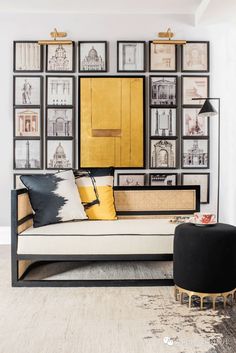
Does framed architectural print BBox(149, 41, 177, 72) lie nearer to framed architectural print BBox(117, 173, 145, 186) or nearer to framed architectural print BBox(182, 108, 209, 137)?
framed architectural print BBox(182, 108, 209, 137)

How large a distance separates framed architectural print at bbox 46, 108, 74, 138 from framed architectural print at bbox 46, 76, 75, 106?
0.08 metres

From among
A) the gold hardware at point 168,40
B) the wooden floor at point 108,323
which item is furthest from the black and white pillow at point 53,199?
the gold hardware at point 168,40

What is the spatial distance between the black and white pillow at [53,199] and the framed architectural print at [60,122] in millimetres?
1380

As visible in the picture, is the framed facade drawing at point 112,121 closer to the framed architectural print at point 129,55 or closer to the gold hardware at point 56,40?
the framed architectural print at point 129,55

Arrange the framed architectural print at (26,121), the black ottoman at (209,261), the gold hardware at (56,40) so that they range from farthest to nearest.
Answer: the framed architectural print at (26,121) → the gold hardware at (56,40) → the black ottoman at (209,261)

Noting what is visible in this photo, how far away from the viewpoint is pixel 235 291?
8.18 ft

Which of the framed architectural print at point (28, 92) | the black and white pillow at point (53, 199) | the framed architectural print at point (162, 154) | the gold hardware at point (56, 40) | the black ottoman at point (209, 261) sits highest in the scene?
the gold hardware at point (56, 40)

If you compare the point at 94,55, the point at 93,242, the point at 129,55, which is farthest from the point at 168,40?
the point at 93,242

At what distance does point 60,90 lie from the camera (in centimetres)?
453

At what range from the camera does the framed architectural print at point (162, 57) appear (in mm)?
4523

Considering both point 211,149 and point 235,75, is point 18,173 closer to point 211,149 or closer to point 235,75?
point 211,149

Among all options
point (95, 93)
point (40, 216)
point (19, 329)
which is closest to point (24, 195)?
point (40, 216)

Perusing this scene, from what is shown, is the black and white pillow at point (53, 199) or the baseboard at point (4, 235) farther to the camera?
the baseboard at point (4, 235)

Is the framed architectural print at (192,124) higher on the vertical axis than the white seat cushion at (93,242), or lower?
higher
